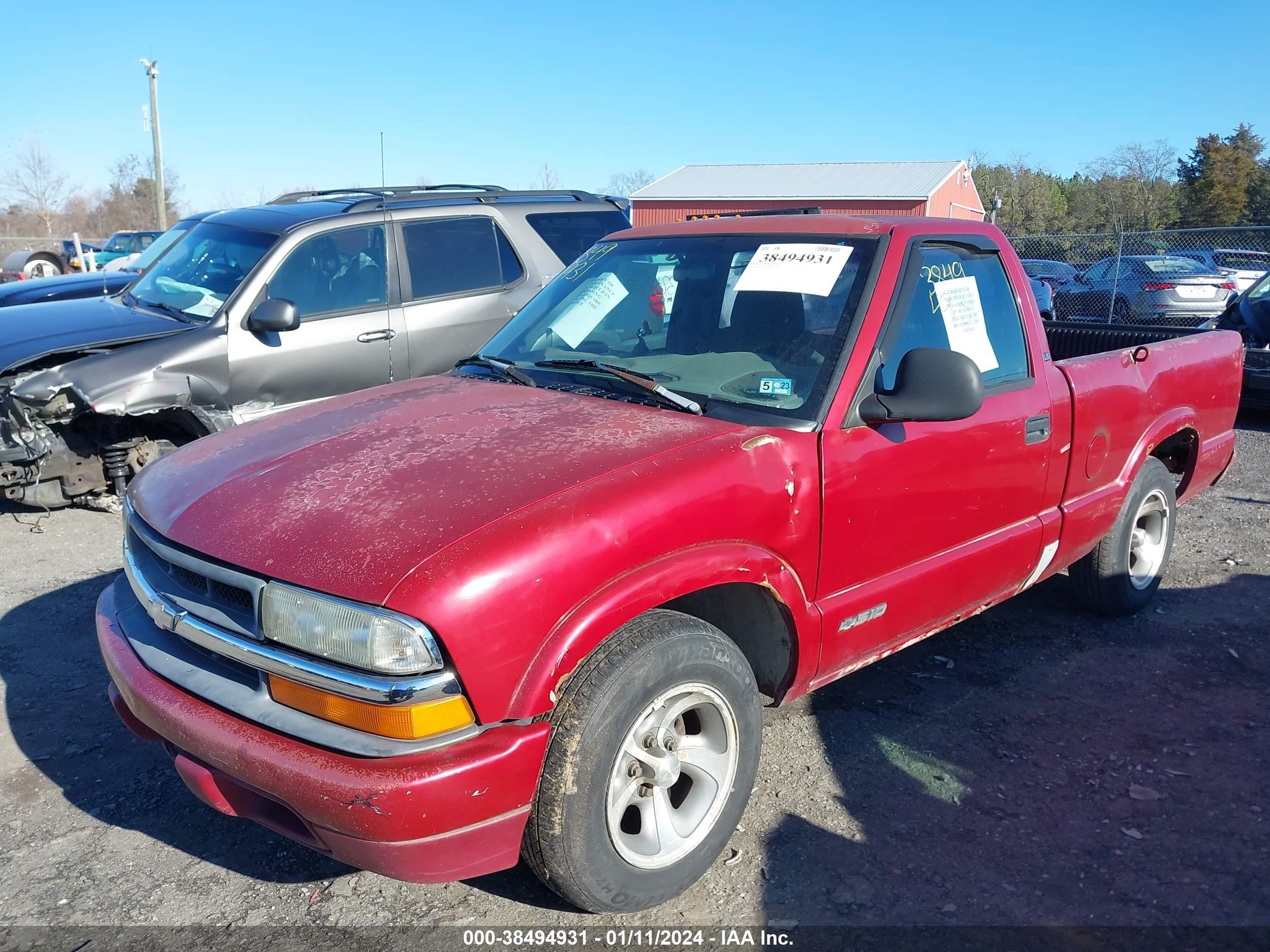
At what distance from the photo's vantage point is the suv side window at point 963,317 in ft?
11.1

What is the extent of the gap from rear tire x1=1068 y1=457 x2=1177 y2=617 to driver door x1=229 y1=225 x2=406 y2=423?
13.6 ft

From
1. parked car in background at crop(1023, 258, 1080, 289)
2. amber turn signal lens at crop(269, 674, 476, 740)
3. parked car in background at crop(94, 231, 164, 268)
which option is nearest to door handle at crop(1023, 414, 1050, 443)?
amber turn signal lens at crop(269, 674, 476, 740)

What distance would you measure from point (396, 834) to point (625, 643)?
703mm

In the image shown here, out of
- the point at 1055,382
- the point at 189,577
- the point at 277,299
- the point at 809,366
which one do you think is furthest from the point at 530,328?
the point at 277,299

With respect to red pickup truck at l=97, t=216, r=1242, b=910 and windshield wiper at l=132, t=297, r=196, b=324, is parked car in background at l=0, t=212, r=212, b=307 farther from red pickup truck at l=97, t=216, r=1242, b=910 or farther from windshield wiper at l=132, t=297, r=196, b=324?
red pickup truck at l=97, t=216, r=1242, b=910

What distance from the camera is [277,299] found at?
5.79 m

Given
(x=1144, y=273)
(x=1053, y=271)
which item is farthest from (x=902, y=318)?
(x=1053, y=271)

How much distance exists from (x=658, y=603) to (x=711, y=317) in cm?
131

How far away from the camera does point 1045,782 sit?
3459 millimetres

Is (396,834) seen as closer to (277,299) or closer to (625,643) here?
(625,643)

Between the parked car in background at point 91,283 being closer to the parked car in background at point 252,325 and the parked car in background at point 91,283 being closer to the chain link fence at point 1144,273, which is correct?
the parked car in background at point 252,325

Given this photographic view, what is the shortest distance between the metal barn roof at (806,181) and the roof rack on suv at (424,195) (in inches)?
1430

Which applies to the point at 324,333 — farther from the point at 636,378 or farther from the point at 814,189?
the point at 814,189

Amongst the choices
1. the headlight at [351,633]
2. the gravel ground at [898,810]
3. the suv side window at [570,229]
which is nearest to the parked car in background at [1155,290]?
the suv side window at [570,229]
